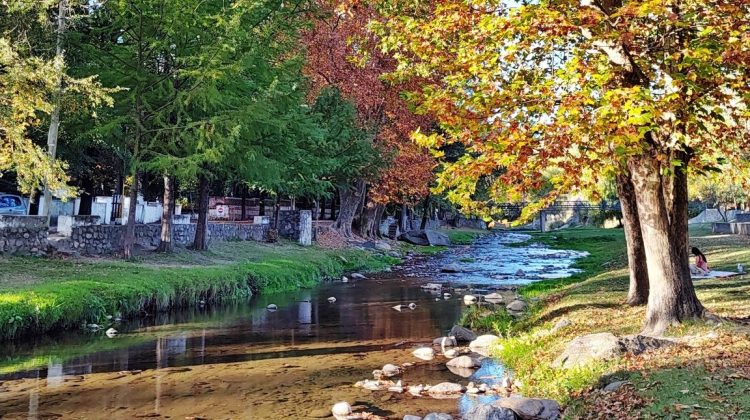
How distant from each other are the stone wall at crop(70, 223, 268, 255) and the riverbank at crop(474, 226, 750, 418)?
1444 centimetres

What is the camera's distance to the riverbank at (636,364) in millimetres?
6926

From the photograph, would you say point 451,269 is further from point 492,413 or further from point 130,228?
point 492,413

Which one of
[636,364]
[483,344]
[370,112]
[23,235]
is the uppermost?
[370,112]

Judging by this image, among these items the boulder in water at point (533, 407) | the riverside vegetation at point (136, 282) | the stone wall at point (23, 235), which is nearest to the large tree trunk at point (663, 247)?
the boulder in water at point (533, 407)

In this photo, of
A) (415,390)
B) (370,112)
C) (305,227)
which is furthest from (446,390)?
(370,112)

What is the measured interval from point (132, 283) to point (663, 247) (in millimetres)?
13501

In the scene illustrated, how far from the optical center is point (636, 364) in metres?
8.38

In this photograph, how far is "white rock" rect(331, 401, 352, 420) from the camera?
28.1 feet

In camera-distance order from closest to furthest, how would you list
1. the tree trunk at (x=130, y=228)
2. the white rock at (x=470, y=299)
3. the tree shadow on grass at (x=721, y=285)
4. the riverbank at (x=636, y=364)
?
the riverbank at (x=636, y=364) < the tree shadow on grass at (x=721, y=285) < the white rock at (x=470, y=299) < the tree trunk at (x=130, y=228)

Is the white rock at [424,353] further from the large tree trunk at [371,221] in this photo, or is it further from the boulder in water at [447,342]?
the large tree trunk at [371,221]

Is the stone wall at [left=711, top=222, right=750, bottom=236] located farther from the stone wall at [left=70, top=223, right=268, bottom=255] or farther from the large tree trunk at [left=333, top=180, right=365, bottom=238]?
the stone wall at [left=70, top=223, right=268, bottom=255]

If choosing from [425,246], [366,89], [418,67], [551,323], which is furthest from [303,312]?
[425,246]

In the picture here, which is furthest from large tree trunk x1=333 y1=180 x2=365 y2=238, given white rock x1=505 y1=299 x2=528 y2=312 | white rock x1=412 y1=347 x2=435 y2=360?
white rock x1=412 y1=347 x2=435 y2=360

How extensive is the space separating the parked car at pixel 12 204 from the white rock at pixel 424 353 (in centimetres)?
2522
